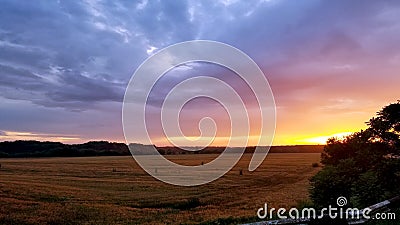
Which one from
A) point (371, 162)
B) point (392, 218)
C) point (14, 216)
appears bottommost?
point (14, 216)

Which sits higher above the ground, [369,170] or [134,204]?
[369,170]

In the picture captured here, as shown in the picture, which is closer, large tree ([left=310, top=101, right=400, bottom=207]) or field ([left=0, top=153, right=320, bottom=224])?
large tree ([left=310, top=101, right=400, bottom=207])

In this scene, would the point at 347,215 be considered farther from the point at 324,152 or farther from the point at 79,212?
the point at 79,212

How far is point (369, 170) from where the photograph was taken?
18.8 metres

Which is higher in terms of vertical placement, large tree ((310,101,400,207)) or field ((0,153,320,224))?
large tree ((310,101,400,207))

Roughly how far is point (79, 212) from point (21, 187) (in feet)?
58.7

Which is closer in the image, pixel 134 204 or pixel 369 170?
pixel 369 170

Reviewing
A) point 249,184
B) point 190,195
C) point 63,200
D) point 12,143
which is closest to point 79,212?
point 63,200

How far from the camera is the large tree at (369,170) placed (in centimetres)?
1759

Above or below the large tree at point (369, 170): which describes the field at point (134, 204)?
below

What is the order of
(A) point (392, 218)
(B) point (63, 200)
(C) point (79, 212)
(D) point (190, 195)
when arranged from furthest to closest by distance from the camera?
(D) point (190, 195) → (B) point (63, 200) → (C) point (79, 212) → (A) point (392, 218)

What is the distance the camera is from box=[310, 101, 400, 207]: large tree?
17.6 metres

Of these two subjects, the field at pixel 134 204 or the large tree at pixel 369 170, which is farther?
the field at pixel 134 204

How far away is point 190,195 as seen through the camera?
37094 millimetres
